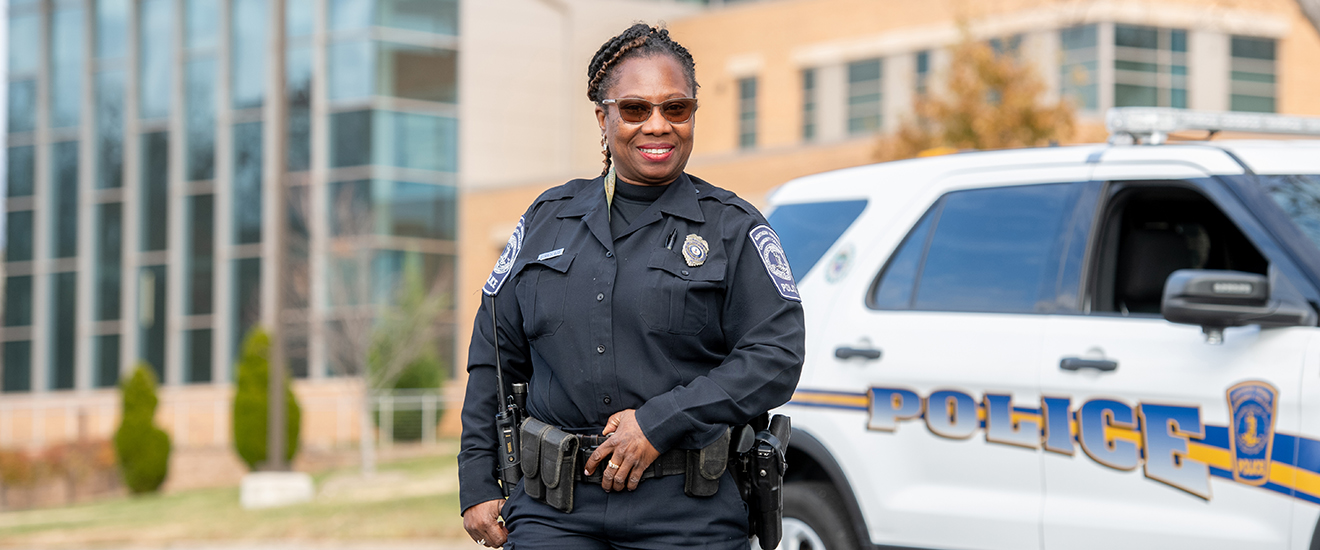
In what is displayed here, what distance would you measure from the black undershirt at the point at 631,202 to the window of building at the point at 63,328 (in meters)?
30.5

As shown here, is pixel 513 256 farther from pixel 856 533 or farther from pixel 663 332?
pixel 856 533

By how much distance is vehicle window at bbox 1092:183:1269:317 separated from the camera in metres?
4.89

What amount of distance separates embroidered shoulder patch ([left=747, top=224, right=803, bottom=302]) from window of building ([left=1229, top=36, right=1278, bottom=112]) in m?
22.2

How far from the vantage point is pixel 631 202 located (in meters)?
3.34

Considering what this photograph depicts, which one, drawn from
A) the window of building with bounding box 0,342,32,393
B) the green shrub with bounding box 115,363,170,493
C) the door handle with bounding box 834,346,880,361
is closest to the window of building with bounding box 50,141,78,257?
the window of building with bounding box 0,342,32,393

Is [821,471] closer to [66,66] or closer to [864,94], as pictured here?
[864,94]

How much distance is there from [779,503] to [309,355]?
24.3 meters

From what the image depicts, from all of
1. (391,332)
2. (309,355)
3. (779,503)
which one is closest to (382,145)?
(309,355)

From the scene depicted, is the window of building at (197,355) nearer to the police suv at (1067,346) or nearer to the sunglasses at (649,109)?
Result: the police suv at (1067,346)

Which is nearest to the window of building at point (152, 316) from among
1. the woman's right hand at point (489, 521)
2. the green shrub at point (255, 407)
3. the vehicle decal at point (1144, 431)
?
the green shrub at point (255, 407)

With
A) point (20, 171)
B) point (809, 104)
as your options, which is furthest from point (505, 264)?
point (20, 171)

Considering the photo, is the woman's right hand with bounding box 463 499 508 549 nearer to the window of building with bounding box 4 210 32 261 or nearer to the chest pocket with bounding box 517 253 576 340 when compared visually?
the chest pocket with bounding box 517 253 576 340

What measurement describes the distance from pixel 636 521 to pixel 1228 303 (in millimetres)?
2049

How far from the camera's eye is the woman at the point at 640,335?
309 cm
